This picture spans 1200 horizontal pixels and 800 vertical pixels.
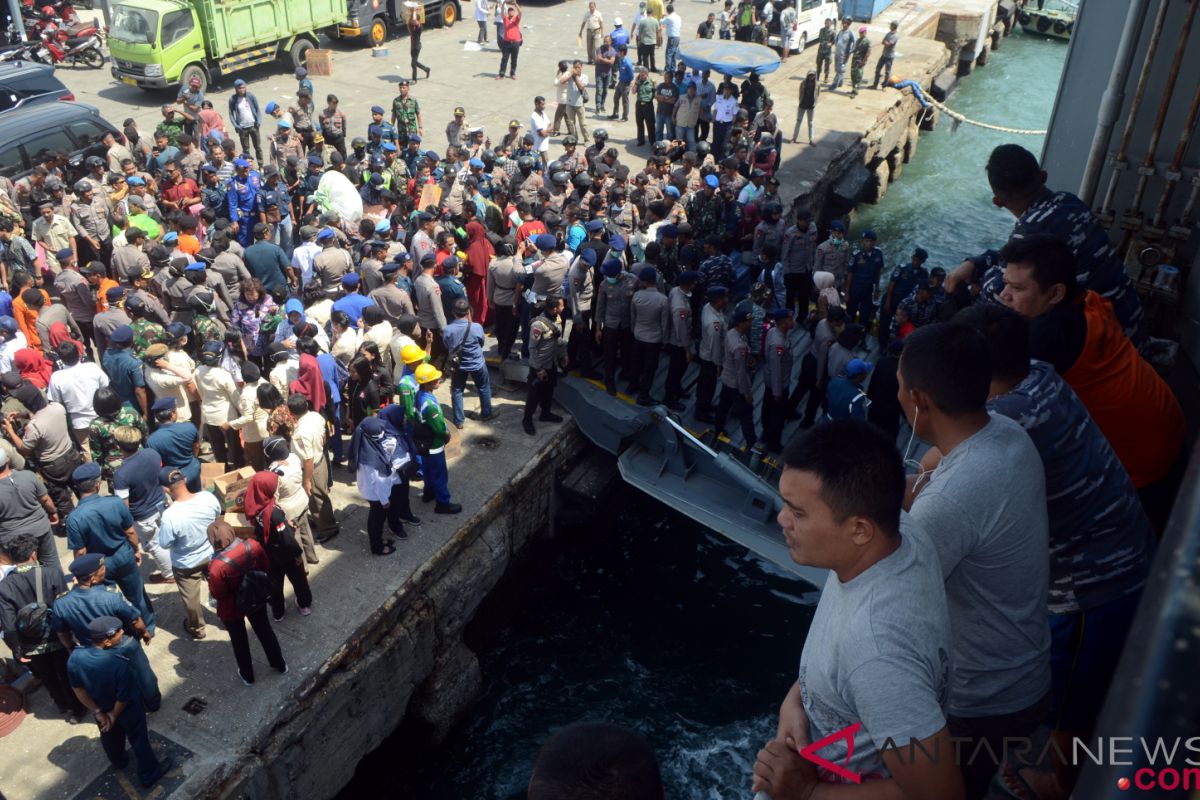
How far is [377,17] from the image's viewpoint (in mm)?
24125

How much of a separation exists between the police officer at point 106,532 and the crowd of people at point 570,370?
1.4 inches

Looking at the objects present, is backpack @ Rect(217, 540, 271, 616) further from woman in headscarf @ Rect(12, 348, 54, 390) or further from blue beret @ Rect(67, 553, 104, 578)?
woman in headscarf @ Rect(12, 348, 54, 390)

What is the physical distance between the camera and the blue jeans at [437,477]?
846 centimetres

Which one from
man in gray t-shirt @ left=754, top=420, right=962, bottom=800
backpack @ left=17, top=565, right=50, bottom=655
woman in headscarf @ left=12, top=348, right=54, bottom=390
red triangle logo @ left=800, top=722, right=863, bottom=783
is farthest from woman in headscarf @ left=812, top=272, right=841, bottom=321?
woman in headscarf @ left=12, top=348, right=54, bottom=390

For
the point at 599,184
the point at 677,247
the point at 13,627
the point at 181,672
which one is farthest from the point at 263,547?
the point at 599,184

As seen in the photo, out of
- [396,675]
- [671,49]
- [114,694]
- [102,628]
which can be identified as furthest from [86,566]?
[671,49]

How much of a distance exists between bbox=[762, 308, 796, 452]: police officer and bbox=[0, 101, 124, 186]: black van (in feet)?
34.9

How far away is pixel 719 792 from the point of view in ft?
26.3

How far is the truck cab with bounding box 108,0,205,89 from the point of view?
62.7 feet

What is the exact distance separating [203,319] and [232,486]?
84.5 inches

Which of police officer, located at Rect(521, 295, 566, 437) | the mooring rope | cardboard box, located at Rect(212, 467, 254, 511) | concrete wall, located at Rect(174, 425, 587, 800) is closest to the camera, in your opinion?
concrete wall, located at Rect(174, 425, 587, 800)

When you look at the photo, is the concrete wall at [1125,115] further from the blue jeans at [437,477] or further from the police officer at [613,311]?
the blue jeans at [437,477]

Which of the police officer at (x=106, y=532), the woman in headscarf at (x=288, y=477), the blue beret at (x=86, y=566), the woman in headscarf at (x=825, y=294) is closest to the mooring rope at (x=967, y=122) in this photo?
the woman in headscarf at (x=825, y=294)

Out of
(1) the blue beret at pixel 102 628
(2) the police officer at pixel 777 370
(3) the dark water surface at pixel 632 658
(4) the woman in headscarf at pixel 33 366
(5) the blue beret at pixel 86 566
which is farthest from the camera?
(2) the police officer at pixel 777 370
